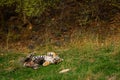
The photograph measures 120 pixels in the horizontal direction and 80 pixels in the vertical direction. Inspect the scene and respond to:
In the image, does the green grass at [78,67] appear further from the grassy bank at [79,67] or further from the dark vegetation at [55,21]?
the dark vegetation at [55,21]

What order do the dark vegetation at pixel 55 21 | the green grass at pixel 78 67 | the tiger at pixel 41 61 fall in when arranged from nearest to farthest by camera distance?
the green grass at pixel 78 67
the tiger at pixel 41 61
the dark vegetation at pixel 55 21

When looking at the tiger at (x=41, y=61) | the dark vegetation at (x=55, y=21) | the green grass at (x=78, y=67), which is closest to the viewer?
the green grass at (x=78, y=67)

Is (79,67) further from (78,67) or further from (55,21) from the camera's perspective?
(55,21)

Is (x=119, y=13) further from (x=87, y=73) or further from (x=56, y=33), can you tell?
(x=87, y=73)

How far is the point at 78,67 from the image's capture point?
897 cm

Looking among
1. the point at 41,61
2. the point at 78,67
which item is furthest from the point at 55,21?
the point at 78,67

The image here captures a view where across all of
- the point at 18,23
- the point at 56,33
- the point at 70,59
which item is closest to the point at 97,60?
the point at 70,59

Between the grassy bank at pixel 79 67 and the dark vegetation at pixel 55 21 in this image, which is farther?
the dark vegetation at pixel 55 21

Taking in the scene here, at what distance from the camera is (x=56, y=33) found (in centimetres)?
1547

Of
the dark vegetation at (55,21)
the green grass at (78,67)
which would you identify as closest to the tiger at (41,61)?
the green grass at (78,67)

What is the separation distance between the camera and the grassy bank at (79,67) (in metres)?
8.18

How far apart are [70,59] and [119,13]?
21.5 ft

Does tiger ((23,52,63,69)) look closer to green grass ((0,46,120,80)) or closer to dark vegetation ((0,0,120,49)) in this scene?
green grass ((0,46,120,80))

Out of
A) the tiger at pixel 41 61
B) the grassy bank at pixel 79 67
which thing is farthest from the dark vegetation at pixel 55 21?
the tiger at pixel 41 61
